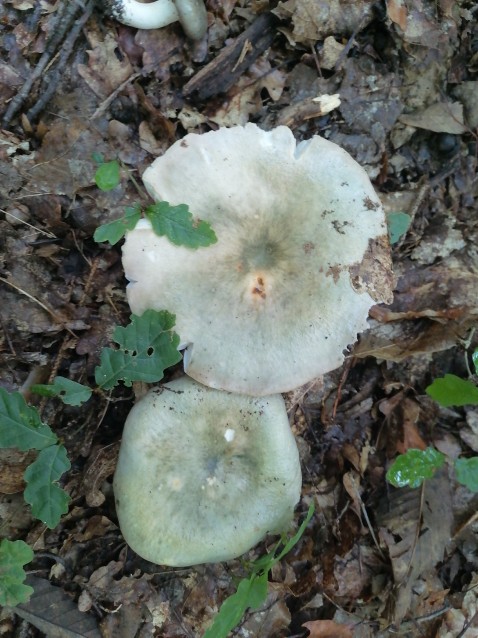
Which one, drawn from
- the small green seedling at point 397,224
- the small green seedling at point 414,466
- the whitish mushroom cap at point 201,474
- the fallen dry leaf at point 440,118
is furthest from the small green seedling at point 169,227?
the fallen dry leaf at point 440,118

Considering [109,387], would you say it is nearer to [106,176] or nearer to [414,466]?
[106,176]

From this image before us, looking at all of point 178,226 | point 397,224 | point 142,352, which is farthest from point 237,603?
point 397,224

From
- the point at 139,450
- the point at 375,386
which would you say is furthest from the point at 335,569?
the point at 139,450

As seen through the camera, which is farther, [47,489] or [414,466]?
[414,466]

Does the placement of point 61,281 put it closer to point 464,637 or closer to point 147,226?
point 147,226

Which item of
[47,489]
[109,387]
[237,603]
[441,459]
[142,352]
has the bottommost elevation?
[441,459]

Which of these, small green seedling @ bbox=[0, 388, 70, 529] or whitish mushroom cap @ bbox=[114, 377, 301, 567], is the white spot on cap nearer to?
whitish mushroom cap @ bbox=[114, 377, 301, 567]
